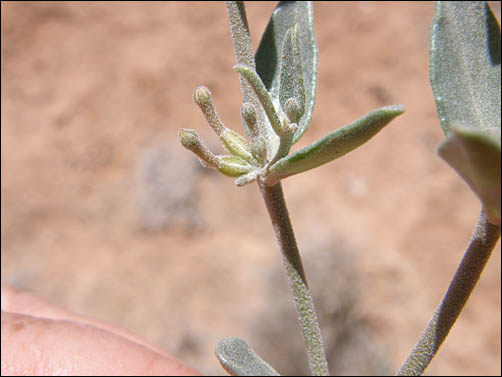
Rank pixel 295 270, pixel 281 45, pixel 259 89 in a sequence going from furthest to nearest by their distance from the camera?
pixel 281 45, pixel 295 270, pixel 259 89

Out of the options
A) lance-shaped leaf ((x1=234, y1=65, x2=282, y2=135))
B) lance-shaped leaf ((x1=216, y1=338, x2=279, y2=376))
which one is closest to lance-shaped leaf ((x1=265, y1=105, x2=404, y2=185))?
lance-shaped leaf ((x1=234, y1=65, x2=282, y2=135))

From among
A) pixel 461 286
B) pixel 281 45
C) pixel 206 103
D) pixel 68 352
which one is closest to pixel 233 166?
pixel 206 103

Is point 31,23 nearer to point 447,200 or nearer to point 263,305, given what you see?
point 263,305

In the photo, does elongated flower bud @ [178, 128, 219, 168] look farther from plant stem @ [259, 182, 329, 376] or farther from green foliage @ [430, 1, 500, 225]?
green foliage @ [430, 1, 500, 225]

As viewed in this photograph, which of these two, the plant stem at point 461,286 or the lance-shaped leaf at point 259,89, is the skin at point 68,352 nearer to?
the plant stem at point 461,286

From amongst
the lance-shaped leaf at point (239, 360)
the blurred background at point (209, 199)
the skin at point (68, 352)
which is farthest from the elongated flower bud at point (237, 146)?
the blurred background at point (209, 199)

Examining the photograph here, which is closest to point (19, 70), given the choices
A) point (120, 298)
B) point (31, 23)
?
point (31, 23)

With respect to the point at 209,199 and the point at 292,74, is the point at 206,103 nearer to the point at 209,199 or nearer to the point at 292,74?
the point at 292,74
